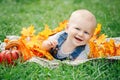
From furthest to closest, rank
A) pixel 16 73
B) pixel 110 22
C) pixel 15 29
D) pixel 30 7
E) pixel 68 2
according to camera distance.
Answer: pixel 68 2 < pixel 30 7 < pixel 110 22 < pixel 15 29 < pixel 16 73

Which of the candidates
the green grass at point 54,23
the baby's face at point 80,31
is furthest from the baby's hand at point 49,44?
the green grass at point 54,23

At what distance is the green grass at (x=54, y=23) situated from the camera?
396cm

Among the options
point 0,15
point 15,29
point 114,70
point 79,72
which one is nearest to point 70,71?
point 79,72

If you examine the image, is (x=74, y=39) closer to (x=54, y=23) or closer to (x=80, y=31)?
(x=80, y=31)

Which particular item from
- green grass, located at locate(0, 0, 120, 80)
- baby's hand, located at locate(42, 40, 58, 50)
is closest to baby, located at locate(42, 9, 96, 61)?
baby's hand, located at locate(42, 40, 58, 50)

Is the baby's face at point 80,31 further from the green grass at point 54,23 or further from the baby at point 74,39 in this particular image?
the green grass at point 54,23

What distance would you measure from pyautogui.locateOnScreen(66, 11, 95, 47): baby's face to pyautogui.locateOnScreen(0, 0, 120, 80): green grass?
1.51ft

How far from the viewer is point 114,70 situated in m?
4.16

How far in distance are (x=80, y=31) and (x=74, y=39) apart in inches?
5.1

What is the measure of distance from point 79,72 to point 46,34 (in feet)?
3.80

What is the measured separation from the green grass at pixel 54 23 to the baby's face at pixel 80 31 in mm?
460

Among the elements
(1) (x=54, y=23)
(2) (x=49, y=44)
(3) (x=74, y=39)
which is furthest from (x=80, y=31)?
(1) (x=54, y=23)

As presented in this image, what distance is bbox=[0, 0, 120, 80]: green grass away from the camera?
396 cm

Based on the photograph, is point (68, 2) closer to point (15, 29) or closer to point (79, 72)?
point (15, 29)
